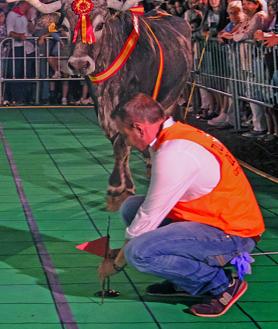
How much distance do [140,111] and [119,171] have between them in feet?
14.0

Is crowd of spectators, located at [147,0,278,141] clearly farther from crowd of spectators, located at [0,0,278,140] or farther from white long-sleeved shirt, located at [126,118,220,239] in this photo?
white long-sleeved shirt, located at [126,118,220,239]

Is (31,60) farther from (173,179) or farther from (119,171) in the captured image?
(173,179)

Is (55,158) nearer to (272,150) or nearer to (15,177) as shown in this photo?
(15,177)

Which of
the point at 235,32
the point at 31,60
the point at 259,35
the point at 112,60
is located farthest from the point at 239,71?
the point at 31,60

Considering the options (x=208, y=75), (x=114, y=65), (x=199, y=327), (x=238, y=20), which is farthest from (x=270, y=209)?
(x=208, y=75)

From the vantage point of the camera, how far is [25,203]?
36.4 ft

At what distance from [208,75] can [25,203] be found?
25.7ft

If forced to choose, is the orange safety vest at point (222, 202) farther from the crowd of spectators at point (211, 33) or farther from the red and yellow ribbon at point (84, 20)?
the crowd of spectators at point (211, 33)

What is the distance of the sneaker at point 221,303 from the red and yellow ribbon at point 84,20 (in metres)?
4.57

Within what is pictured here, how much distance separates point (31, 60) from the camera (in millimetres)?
23000

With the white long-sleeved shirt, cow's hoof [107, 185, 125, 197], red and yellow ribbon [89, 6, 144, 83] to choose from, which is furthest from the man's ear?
red and yellow ribbon [89, 6, 144, 83]

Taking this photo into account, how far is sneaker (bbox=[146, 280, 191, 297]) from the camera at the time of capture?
24.5ft

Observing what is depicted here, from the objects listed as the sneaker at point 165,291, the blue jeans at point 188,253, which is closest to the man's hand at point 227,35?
the sneaker at point 165,291

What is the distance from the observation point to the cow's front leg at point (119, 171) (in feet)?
36.3
